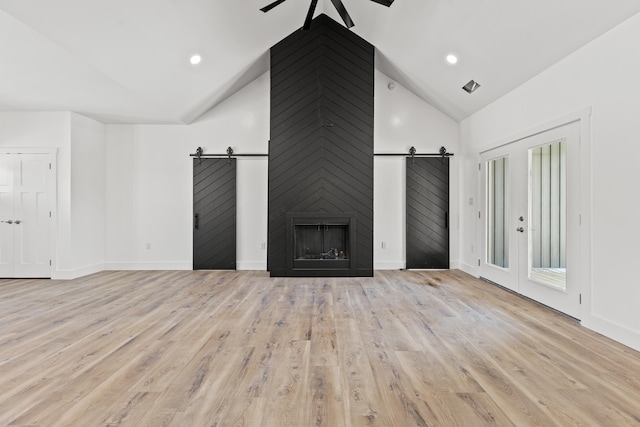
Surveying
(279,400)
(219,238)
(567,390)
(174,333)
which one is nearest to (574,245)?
(567,390)

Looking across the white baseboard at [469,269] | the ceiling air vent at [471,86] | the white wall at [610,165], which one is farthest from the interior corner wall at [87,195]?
the white wall at [610,165]

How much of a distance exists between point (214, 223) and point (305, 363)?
4.62 meters

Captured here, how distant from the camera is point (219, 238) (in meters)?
6.89

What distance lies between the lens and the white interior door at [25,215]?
600 centimetres

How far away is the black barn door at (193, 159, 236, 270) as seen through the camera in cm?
688

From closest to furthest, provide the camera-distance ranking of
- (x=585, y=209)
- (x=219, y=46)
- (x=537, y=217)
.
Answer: (x=585, y=209)
(x=537, y=217)
(x=219, y=46)

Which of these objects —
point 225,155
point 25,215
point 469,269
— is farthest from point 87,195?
point 469,269

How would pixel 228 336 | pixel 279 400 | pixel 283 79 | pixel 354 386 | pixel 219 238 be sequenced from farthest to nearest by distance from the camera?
pixel 219 238
pixel 283 79
pixel 228 336
pixel 354 386
pixel 279 400

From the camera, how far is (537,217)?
4.59m

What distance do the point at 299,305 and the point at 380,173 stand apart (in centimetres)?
347

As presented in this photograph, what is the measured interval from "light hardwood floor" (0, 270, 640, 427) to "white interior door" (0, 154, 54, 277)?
1.55m

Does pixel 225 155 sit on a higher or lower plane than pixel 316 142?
lower

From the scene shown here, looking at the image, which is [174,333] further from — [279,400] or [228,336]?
[279,400]

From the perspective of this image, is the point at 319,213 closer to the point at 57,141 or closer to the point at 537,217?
the point at 537,217
